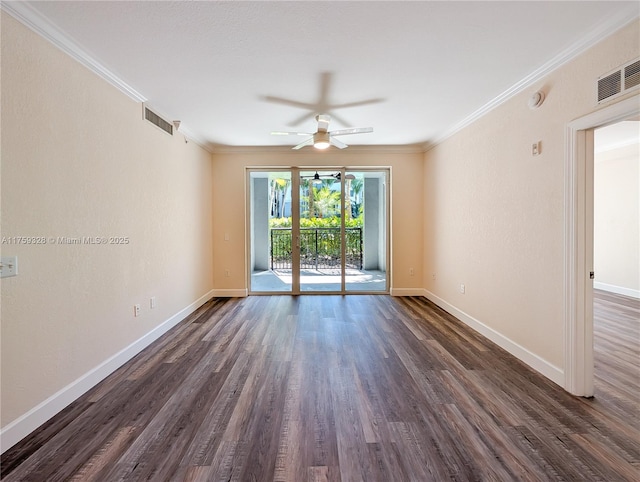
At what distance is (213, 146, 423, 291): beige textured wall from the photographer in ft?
16.1

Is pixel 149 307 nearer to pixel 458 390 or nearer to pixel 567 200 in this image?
pixel 458 390

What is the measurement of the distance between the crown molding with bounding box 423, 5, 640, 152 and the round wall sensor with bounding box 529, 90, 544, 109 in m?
0.14

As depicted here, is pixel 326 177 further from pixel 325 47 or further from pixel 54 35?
pixel 54 35

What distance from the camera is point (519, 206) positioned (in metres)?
2.69

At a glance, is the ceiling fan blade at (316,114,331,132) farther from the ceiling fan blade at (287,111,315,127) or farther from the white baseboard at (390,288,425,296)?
the white baseboard at (390,288,425,296)

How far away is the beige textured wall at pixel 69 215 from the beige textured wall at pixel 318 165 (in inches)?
63.2

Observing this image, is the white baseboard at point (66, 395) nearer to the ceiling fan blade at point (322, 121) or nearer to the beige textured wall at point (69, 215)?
the beige textured wall at point (69, 215)

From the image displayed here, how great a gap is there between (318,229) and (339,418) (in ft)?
12.4

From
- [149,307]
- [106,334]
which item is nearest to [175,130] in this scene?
[149,307]

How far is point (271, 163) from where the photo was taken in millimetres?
4930

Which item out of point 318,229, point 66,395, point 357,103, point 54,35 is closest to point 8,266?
point 66,395

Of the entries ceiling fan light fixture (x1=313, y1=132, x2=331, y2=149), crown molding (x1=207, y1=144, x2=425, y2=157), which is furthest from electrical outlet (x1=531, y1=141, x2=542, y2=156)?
crown molding (x1=207, y1=144, x2=425, y2=157)

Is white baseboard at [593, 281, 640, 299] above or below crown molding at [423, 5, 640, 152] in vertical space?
below

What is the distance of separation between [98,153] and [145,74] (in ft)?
2.58
